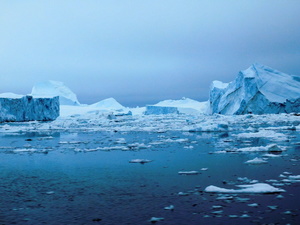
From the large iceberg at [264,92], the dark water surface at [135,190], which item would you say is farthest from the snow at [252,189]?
the large iceberg at [264,92]

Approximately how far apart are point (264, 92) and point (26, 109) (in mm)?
19319

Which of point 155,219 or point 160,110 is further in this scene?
point 160,110

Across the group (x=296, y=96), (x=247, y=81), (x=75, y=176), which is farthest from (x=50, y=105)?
(x=75, y=176)

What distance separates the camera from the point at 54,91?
45.8 m

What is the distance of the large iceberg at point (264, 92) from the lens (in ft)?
86.7

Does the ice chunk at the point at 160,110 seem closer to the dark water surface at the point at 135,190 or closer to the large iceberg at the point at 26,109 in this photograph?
the large iceberg at the point at 26,109

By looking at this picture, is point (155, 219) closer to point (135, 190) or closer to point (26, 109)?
point (135, 190)

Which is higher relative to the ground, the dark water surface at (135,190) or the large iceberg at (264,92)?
the large iceberg at (264,92)

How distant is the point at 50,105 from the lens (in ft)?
102

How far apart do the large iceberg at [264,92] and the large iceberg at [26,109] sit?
16285mm

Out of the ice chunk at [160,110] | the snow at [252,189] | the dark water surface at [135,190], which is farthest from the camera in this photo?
the ice chunk at [160,110]

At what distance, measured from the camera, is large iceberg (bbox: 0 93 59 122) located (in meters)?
27.3

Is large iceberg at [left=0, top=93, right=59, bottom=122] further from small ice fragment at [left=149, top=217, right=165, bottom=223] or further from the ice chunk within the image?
small ice fragment at [left=149, top=217, right=165, bottom=223]

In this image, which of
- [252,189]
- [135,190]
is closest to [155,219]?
[135,190]
